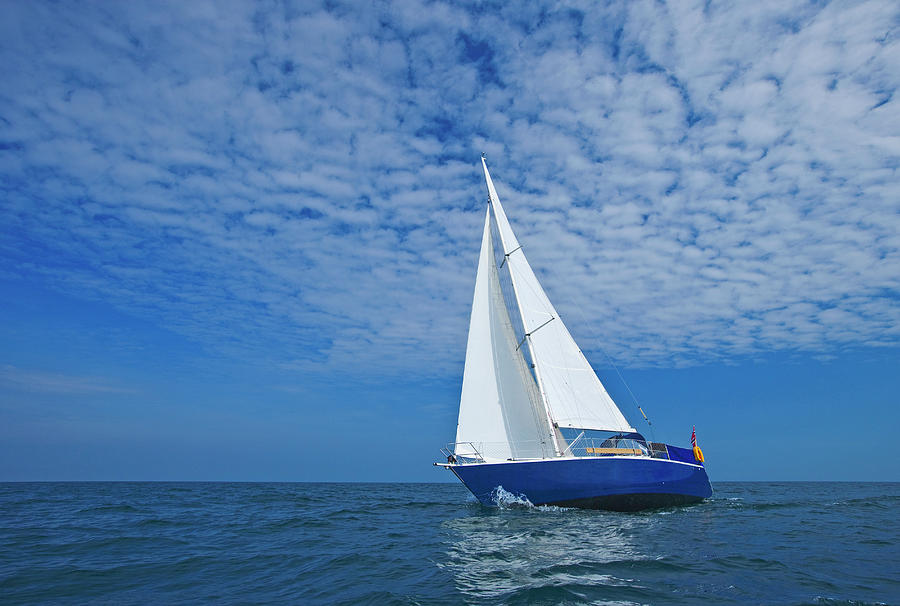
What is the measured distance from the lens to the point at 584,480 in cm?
1803

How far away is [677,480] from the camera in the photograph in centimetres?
1986

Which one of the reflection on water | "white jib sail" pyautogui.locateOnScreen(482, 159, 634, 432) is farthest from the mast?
the reflection on water

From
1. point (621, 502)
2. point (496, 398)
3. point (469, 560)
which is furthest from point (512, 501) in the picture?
point (469, 560)

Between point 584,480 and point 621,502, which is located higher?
point 584,480

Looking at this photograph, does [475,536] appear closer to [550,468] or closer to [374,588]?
[550,468]

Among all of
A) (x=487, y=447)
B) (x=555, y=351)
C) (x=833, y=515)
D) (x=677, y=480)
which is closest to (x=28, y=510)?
(x=487, y=447)

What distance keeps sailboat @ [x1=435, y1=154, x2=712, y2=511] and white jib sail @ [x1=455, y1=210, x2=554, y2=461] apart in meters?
0.04

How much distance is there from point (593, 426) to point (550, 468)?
3.48 metres

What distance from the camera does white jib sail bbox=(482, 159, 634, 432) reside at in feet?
66.8

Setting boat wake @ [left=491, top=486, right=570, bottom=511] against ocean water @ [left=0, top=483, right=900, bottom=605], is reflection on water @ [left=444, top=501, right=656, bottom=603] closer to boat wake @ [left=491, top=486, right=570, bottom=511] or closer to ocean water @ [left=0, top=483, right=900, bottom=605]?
ocean water @ [left=0, top=483, right=900, bottom=605]

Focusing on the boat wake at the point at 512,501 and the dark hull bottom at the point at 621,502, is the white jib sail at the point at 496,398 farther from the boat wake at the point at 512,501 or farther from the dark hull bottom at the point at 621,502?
the dark hull bottom at the point at 621,502

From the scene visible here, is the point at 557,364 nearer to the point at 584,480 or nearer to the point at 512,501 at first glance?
the point at 584,480

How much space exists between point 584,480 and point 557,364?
4.81m

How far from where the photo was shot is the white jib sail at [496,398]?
20781mm
